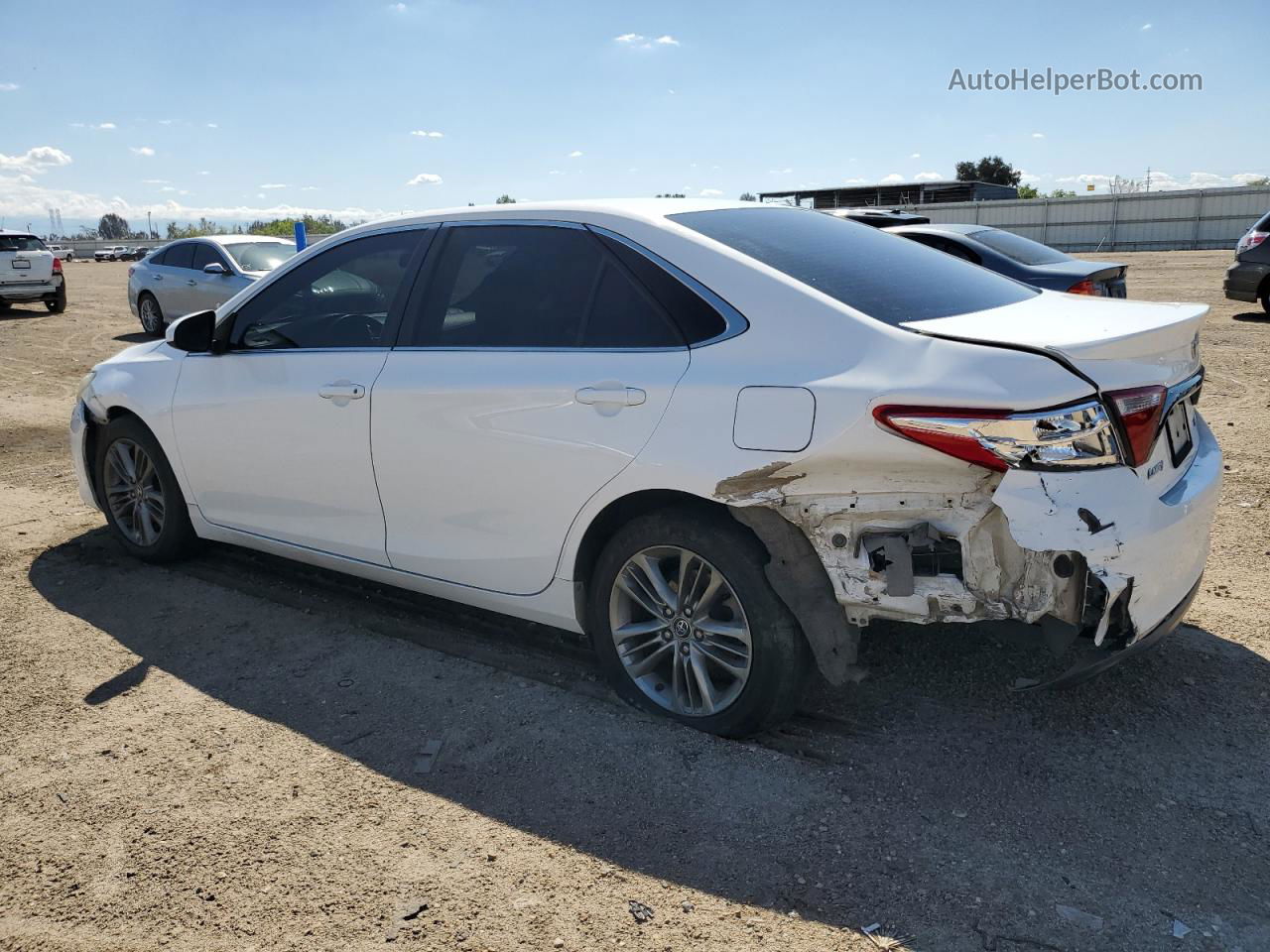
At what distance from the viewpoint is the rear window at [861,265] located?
3.14 metres

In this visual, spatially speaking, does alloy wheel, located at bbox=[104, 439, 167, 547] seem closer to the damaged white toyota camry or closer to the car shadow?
the damaged white toyota camry

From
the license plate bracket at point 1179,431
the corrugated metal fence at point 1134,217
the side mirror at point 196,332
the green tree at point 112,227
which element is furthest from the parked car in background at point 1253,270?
the green tree at point 112,227

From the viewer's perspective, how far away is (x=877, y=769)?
316cm

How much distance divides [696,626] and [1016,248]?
8.20 metres

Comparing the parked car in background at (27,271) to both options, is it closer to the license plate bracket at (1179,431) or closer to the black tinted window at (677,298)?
the black tinted window at (677,298)

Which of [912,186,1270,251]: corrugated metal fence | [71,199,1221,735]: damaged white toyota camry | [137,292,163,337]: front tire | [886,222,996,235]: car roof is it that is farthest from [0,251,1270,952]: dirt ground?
[912,186,1270,251]: corrugated metal fence

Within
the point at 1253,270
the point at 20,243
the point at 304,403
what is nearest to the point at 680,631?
the point at 304,403

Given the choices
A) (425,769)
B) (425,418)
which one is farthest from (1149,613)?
(425,418)

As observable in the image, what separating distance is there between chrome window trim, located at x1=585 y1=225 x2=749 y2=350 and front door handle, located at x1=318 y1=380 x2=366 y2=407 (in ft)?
3.95

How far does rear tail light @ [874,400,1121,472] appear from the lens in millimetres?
2621

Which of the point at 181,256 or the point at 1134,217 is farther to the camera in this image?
the point at 1134,217

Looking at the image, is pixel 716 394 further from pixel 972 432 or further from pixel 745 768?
pixel 745 768

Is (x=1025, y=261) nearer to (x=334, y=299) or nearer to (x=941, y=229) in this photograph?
(x=941, y=229)

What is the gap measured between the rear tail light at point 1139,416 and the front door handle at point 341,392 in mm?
2682
